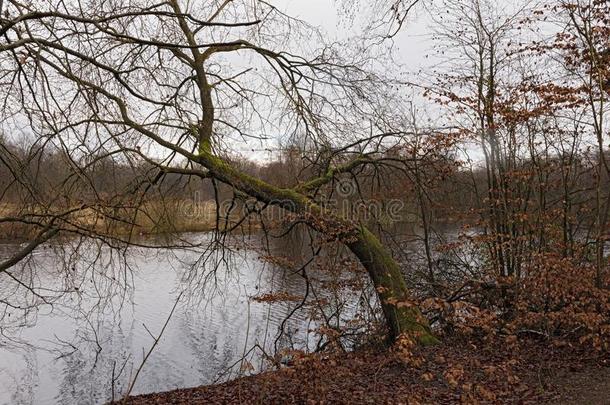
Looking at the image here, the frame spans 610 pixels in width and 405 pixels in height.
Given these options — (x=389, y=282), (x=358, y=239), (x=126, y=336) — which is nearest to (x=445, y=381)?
(x=389, y=282)

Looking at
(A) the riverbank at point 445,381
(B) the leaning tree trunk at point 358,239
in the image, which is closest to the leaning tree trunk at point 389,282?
(B) the leaning tree trunk at point 358,239

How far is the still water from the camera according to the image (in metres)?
9.21

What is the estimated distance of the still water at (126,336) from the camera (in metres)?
9.21

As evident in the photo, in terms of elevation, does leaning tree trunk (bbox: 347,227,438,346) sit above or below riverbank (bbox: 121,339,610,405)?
above

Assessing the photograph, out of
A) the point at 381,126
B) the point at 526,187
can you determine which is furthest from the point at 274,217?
the point at 526,187

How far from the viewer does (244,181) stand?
8.41m

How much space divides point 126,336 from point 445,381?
820 cm

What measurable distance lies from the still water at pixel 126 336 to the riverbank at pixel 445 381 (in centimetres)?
173

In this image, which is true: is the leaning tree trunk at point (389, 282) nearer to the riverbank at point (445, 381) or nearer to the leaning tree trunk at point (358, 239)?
the leaning tree trunk at point (358, 239)

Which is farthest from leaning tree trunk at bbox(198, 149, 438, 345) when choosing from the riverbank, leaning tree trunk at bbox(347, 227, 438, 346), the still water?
the still water

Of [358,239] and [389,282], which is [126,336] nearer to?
[358,239]

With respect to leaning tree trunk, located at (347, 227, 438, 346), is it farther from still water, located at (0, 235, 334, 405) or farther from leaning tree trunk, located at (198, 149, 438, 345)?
still water, located at (0, 235, 334, 405)

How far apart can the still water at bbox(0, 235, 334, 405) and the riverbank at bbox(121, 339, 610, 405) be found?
1732mm

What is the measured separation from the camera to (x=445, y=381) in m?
6.30
